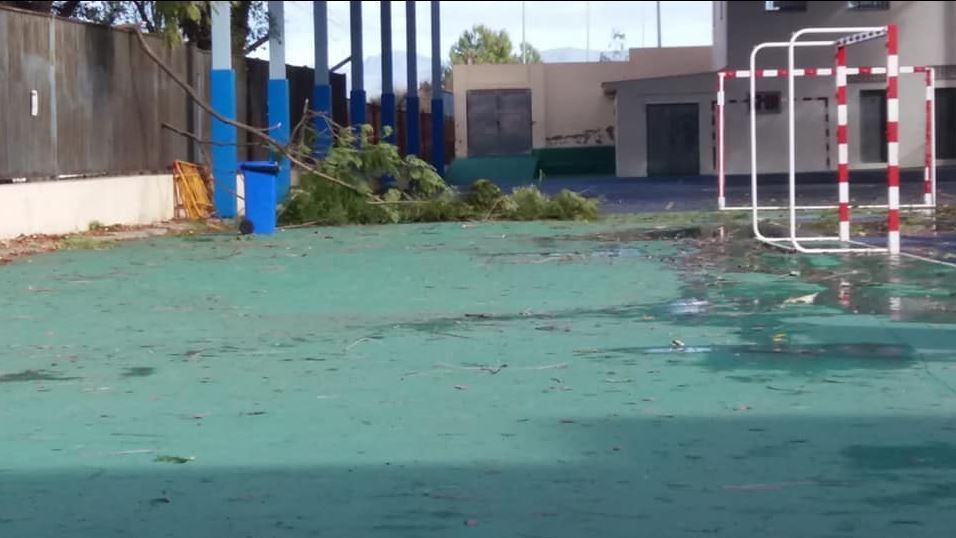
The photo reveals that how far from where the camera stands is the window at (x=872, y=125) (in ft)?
151

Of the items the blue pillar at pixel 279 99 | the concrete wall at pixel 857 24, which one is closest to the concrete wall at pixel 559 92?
the concrete wall at pixel 857 24

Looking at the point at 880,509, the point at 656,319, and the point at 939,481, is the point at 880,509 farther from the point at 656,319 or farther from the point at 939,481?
the point at 656,319

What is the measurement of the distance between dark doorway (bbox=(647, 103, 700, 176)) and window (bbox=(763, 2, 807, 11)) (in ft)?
12.7

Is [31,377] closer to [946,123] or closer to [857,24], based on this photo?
[857,24]

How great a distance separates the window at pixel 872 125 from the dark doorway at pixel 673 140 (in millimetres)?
5138

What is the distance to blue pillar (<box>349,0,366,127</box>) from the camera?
3834 centimetres

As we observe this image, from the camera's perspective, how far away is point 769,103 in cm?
4634

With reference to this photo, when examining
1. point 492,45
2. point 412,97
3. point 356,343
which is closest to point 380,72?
point 412,97

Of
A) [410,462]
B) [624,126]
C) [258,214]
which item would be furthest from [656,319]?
[624,126]

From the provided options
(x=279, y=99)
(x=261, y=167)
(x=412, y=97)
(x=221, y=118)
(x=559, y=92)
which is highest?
(x=559, y=92)

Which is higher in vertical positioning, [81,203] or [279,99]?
[279,99]

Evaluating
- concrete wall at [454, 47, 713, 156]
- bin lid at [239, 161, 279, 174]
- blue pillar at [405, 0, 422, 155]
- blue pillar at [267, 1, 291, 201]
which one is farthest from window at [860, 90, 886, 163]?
bin lid at [239, 161, 279, 174]

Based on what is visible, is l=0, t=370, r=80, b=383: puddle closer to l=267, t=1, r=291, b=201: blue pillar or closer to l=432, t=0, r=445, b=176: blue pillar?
l=267, t=1, r=291, b=201: blue pillar

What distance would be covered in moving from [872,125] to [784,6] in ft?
14.7
